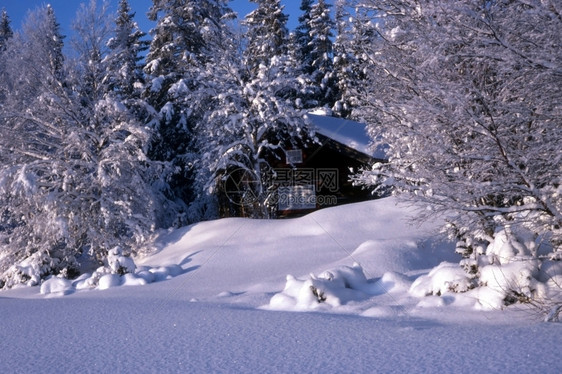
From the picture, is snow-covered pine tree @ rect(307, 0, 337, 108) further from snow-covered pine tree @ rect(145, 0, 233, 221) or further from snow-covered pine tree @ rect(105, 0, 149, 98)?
snow-covered pine tree @ rect(105, 0, 149, 98)

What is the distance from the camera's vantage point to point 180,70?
2238 cm

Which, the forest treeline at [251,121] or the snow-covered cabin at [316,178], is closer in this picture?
the forest treeline at [251,121]

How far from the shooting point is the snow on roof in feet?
64.1

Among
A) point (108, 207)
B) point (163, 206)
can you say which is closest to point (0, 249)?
point (108, 207)

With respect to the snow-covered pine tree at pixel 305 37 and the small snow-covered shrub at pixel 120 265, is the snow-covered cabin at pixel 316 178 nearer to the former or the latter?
the small snow-covered shrub at pixel 120 265

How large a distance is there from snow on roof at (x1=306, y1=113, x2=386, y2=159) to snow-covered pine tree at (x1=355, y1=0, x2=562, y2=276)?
12.2 m

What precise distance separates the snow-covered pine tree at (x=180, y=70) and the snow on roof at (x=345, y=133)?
17.9ft

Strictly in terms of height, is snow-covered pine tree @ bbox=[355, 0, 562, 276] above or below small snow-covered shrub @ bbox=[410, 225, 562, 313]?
above

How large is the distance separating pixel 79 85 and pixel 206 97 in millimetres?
4987

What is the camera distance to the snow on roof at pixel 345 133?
1955cm

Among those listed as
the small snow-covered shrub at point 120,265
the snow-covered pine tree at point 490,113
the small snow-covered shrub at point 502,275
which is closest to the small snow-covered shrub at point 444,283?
the small snow-covered shrub at point 502,275

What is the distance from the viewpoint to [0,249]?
1709cm

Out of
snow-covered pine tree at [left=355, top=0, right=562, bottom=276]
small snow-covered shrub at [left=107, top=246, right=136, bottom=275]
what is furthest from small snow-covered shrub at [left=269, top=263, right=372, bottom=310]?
small snow-covered shrub at [left=107, top=246, right=136, bottom=275]

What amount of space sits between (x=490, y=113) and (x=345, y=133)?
16124 mm
